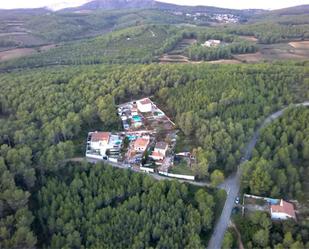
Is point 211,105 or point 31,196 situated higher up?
point 211,105

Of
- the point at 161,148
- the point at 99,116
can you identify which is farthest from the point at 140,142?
the point at 99,116

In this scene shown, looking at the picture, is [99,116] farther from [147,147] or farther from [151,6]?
[151,6]

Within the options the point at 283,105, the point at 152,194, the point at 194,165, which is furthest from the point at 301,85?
the point at 152,194

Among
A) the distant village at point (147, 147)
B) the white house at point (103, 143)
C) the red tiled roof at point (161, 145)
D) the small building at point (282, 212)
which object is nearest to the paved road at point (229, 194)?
the distant village at point (147, 147)

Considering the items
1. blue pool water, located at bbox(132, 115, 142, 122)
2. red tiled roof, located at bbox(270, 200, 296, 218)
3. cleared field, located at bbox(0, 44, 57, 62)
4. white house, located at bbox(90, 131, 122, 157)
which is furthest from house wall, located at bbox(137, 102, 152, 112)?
cleared field, located at bbox(0, 44, 57, 62)

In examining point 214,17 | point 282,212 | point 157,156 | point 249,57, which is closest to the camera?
point 282,212

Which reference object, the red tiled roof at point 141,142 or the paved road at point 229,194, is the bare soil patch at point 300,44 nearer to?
the paved road at point 229,194

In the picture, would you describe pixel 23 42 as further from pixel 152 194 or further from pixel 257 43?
pixel 152 194
